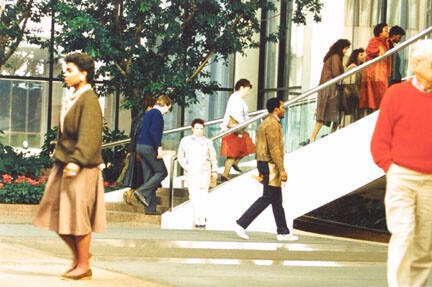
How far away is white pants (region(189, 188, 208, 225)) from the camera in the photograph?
608 inches

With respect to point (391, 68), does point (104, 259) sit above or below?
below

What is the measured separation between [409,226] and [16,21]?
14517mm

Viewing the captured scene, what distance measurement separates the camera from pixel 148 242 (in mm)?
12344

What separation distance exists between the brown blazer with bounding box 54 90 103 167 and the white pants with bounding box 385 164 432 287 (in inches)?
97.4

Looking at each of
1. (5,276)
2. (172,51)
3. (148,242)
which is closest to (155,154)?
(148,242)

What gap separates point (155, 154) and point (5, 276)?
7.21 meters

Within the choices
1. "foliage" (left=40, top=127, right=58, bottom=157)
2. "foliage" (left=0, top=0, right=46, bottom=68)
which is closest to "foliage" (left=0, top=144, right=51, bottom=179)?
"foliage" (left=40, top=127, right=58, bottom=157)

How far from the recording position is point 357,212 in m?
17.0

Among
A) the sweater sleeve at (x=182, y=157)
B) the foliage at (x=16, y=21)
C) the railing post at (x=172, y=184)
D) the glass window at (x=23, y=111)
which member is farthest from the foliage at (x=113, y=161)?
the glass window at (x=23, y=111)

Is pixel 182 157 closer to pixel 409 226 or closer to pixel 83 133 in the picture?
pixel 83 133

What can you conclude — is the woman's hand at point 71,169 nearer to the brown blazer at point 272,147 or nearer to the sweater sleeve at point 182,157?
the brown blazer at point 272,147

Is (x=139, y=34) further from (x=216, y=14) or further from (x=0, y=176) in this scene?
(x=0, y=176)

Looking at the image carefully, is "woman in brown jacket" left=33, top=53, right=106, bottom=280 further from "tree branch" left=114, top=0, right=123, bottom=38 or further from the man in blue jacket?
"tree branch" left=114, top=0, right=123, bottom=38

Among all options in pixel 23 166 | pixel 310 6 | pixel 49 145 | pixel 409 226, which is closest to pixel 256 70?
pixel 310 6
